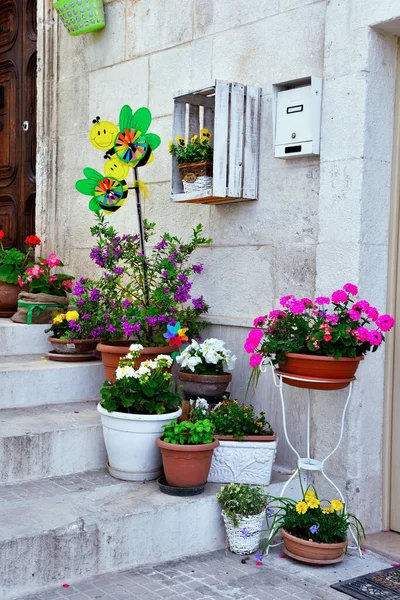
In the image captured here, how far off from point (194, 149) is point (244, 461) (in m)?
1.78

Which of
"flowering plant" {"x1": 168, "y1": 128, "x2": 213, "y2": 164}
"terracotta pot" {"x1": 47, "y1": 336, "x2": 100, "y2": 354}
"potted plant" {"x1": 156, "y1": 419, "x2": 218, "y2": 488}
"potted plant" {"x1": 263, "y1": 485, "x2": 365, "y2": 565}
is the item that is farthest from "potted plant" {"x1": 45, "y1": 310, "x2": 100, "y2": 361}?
"potted plant" {"x1": 263, "y1": 485, "x2": 365, "y2": 565}

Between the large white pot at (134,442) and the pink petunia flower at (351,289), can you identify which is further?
the large white pot at (134,442)

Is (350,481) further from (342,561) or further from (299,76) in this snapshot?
(299,76)

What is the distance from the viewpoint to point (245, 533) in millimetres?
3648

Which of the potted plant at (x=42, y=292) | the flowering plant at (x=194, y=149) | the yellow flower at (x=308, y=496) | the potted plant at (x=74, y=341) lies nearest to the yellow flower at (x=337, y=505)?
the yellow flower at (x=308, y=496)

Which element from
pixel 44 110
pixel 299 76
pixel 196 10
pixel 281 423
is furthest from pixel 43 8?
pixel 281 423

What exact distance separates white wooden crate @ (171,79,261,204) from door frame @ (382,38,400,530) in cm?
82

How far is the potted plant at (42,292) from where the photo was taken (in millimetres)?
5445

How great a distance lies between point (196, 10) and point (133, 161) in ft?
3.48

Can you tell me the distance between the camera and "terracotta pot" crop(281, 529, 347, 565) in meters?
3.52

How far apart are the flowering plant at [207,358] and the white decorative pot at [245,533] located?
898mm

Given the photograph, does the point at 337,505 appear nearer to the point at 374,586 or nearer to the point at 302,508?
the point at 302,508

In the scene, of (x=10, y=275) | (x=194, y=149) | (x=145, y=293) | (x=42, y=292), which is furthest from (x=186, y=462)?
(x=10, y=275)

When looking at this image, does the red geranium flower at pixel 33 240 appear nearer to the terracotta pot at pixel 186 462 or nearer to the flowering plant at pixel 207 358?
the flowering plant at pixel 207 358
